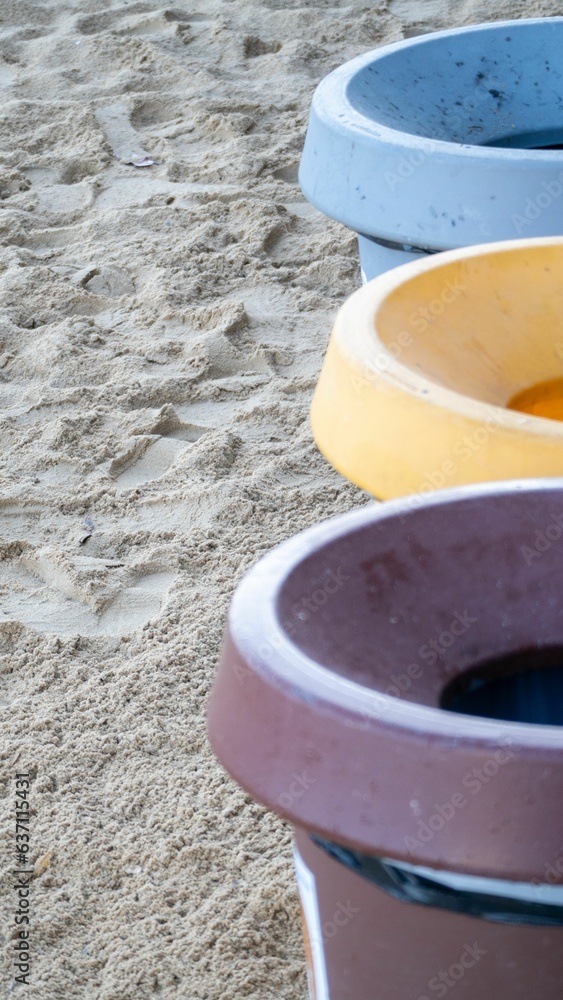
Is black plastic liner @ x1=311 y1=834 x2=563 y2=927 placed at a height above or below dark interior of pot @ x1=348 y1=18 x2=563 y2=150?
below

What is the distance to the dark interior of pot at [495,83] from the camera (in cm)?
175

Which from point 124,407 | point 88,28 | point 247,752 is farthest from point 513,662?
point 88,28

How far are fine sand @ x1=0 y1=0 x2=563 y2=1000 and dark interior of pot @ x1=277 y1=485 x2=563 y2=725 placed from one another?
37 cm

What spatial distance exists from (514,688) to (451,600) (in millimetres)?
78

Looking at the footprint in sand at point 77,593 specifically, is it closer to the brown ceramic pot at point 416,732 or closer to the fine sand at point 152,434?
the fine sand at point 152,434

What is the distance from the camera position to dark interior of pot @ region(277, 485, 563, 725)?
26.1 inches

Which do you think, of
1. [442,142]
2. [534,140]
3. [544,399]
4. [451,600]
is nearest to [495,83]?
[534,140]

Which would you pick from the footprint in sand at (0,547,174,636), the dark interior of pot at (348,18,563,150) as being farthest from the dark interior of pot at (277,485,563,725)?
the dark interior of pot at (348,18,563,150)

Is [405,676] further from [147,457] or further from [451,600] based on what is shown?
[147,457]

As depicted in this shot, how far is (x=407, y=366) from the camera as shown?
3.00ft

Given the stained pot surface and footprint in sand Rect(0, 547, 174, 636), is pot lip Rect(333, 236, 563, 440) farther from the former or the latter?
footprint in sand Rect(0, 547, 174, 636)

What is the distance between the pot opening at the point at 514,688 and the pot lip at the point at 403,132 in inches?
25.4

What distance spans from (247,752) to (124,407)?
127 centimetres

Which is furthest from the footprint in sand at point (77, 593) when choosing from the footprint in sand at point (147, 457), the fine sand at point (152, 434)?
the footprint in sand at point (147, 457)
